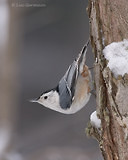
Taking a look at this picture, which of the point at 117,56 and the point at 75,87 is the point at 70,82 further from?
the point at 117,56

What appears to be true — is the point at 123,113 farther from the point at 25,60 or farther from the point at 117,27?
the point at 25,60

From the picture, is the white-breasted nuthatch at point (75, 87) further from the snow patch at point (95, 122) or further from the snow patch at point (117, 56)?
the snow patch at point (117, 56)

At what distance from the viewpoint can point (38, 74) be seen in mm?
4879

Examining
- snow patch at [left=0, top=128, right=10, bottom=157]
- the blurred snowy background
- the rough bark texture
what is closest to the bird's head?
the rough bark texture

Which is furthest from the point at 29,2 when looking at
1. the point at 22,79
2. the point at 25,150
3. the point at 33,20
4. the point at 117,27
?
the point at 117,27

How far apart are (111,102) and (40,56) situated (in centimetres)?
331

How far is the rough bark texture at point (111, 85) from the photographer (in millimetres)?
1587

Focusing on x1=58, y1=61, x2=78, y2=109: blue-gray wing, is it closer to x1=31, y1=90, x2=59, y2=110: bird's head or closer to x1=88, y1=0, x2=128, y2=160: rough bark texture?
x1=31, y1=90, x2=59, y2=110: bird's head

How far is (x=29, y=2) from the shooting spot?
397cm

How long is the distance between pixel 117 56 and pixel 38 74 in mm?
3300

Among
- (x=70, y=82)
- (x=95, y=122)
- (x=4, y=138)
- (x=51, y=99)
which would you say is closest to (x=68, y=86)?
(x=70, y=82)

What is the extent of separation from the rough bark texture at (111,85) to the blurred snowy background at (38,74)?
2.66 m

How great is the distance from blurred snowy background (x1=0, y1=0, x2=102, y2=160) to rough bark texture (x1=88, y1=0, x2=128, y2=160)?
8.72 ft

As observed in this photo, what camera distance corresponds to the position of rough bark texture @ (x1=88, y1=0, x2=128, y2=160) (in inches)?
62.5
